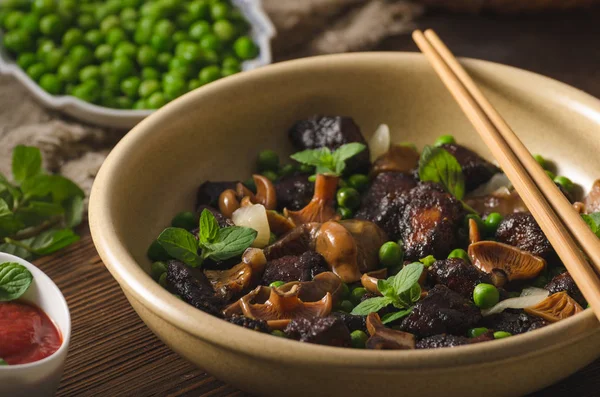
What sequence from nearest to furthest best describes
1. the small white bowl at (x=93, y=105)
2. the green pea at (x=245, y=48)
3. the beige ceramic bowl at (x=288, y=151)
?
the beige ceramic bowl at (x=288, y=151) < the small white bowl at (x=93, y=105) < the green pea at (x=245, y=48)

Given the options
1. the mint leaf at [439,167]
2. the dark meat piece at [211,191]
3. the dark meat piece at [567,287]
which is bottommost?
the dark meat piece at [567,287]

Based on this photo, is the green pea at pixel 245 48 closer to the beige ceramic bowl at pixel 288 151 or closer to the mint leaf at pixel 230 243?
the beige ceramic bowl at pixel 288 151

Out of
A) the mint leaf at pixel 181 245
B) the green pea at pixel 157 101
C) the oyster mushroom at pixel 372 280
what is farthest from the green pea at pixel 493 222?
the green pea at pixel 157 101

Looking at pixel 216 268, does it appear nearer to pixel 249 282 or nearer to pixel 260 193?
pixel 249 282

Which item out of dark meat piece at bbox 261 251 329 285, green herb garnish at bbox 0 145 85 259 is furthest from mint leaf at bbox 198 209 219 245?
green herb garnish at bbox 0 145 85 259

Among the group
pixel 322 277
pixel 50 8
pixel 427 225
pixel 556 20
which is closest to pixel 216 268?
pixel 322 277

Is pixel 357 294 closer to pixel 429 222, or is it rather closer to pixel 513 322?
pixel 429 222
